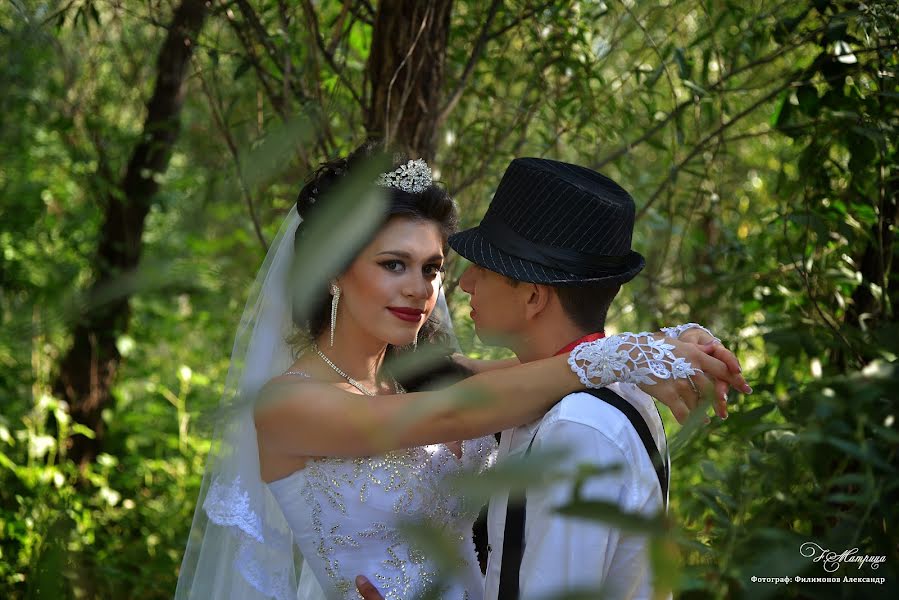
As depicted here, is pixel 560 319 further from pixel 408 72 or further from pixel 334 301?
pixel 408 72

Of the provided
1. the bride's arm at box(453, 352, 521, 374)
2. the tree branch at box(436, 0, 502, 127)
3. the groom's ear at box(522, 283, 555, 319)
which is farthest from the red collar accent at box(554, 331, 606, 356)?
the tree branch at box(436, 0, 502, 127)

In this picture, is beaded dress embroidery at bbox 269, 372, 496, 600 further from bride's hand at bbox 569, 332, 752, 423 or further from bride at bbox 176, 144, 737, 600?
bride's hand at bbox 569, 332, 752, 423

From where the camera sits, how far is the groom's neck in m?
2.15

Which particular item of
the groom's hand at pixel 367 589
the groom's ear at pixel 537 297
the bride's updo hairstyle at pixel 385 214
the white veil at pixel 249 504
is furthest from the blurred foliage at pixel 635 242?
the groom's hand at pixel 367 589

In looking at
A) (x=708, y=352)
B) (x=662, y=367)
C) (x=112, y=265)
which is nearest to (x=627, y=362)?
(x=662, y=367)

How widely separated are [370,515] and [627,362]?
1.03 metres

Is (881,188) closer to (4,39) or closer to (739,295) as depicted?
(739,295)

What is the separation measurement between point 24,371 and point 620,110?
4260 mm

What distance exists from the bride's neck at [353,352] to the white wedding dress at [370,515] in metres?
0.29

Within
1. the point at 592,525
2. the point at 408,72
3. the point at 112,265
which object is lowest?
the point at 592,525

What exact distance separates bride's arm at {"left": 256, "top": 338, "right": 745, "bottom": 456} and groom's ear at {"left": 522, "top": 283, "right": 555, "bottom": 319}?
201 mm

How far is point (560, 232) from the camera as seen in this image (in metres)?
2.10

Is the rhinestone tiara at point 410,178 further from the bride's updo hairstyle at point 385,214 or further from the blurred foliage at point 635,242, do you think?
the blurred foliage at point 635,242

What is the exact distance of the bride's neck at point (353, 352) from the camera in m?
2.60
